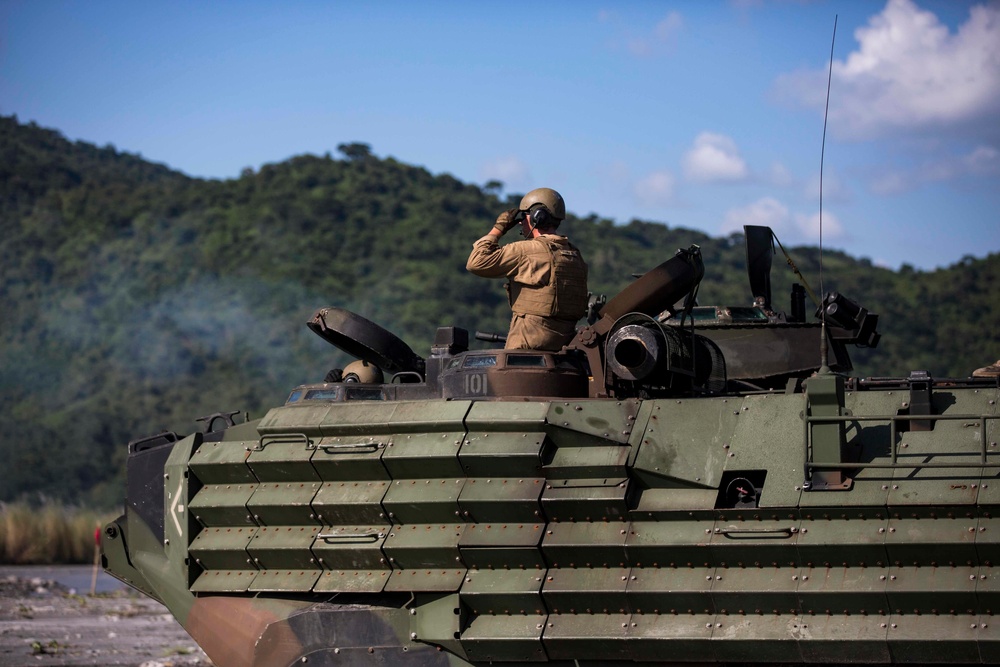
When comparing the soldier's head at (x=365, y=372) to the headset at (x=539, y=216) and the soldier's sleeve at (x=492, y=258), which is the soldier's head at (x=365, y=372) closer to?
the soldier's sleeve at (x=492, y=258)

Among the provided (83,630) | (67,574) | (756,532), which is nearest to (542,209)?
(756,532)

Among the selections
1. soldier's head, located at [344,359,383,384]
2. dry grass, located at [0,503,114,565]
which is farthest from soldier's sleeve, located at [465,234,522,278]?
dry grass, located at [0,503,114,565]

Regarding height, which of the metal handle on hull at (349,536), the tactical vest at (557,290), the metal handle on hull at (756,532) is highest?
the tactical vest at (557,290)

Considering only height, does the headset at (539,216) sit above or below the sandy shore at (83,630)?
above

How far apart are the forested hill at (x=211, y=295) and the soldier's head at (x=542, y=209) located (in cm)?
2762

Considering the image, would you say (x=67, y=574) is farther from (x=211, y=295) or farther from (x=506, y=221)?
(x=211, y=295)

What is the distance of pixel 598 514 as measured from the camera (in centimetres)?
1066

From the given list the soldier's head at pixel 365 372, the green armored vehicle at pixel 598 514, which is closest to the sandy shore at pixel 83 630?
the green armored vehicle at pixel 598 514

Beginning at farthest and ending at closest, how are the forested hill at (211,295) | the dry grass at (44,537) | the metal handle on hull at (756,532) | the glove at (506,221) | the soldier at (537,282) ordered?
the forested hill at (211,295) < the dry grass at (44,537) < the glove at (506,221) < the soldier at (537,282) < the metal handle on hull at (756,532)

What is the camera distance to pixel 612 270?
55250mm

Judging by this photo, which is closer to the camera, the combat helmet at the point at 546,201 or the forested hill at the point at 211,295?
the combat helmet at the point at 546,201

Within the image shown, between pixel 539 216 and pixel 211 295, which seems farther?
pixel 211 295

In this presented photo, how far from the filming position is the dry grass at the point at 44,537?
28375 mm

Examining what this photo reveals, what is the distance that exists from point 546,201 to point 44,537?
19.8 m
